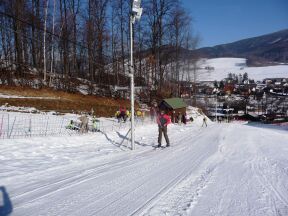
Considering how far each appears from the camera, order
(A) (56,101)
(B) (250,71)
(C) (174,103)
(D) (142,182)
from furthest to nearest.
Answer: (B) (250,71) → (C) (174,103) → (A) (56,101) → (D) (142,182)

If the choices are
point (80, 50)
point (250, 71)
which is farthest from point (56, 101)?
point (250, 71)

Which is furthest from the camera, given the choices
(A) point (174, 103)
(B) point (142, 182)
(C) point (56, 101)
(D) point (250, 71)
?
(D) point (250, 71)

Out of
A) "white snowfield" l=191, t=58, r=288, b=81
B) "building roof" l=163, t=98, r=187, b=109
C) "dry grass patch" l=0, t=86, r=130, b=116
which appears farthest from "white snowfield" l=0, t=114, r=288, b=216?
"white snowfield" l=191, t=58, r=288, b=81

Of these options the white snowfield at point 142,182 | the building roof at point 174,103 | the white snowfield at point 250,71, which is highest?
the white snowfield at point 250,71

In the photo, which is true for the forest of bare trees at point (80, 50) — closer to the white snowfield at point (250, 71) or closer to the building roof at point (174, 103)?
the building roof at point (174, 103)

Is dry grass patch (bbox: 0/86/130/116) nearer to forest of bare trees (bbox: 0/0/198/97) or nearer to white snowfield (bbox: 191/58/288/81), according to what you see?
forest of bare trees (bbox: 0/0/198/97)

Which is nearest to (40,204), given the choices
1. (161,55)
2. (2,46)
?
(2,46)

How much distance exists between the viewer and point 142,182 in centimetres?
796

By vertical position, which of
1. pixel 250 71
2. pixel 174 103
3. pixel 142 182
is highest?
pixel 250 71

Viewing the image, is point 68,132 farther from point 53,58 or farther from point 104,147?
point 53,58

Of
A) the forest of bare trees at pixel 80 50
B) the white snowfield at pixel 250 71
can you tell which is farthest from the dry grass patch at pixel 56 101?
the white snowfield at pixel 250 71

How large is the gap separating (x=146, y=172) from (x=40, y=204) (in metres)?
3.59

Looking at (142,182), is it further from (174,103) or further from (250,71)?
(250,71)

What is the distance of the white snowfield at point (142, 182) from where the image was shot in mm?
5965
